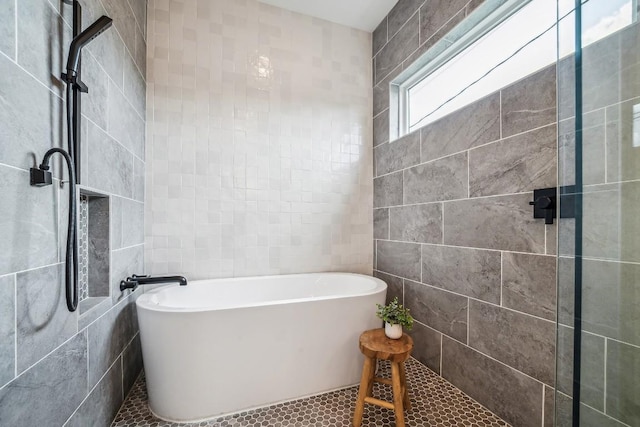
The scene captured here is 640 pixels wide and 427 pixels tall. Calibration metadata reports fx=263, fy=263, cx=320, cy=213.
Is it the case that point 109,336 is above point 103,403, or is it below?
above

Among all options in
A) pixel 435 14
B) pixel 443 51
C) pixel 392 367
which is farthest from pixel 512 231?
pixel 435 14

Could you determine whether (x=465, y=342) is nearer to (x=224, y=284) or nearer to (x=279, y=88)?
(x=224, y=284)

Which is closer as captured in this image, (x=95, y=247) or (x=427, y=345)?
(x=95, y=247)

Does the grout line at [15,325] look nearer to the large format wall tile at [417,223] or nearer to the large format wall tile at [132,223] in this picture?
the large format wall tile at [132,223]

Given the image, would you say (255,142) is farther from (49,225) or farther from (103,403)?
(103,403)

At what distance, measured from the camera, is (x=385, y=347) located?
4.56 ft

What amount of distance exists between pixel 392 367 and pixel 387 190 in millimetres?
1503

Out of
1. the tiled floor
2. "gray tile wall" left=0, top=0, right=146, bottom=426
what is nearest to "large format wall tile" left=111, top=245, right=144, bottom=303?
"gray tile wall" left=0, top=0, right=146, bottom=426

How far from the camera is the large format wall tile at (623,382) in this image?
670mm

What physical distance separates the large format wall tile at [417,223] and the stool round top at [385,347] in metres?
0.77

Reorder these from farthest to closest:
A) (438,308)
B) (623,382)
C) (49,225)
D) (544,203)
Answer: (438,308)
(544,203)
(49,225)
(623,382)

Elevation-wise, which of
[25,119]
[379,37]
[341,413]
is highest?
[379,37]

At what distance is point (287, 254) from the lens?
2.37 m

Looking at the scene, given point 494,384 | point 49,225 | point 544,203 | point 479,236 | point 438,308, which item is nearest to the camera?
point 49,225
